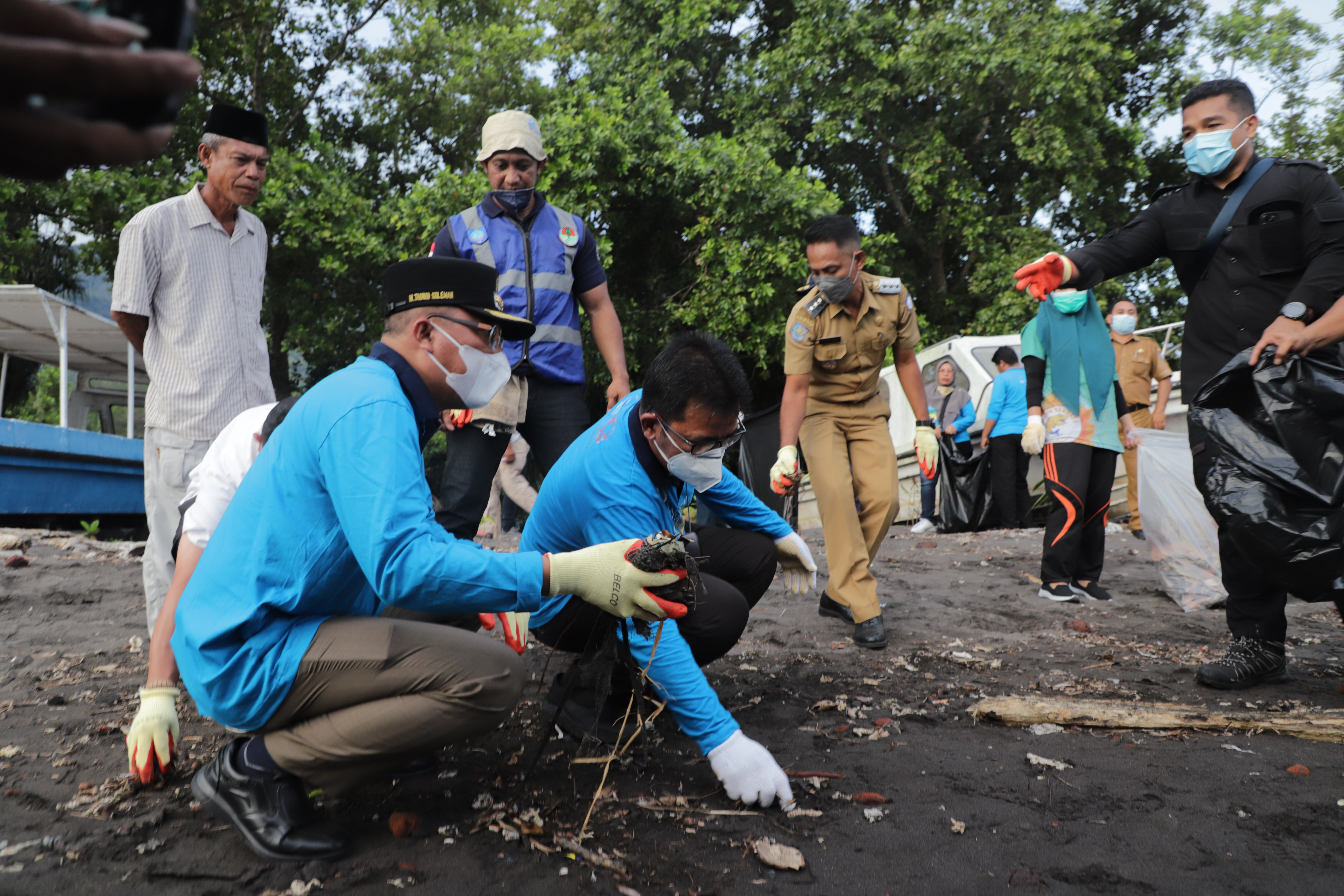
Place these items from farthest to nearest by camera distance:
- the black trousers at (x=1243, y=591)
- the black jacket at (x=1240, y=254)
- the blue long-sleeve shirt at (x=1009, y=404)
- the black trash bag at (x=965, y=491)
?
the black trash bag at (x=965, y=491)
the blue long-sleeve shirt at (x=1009, y=404)
the black trousers at (x=1243, y=591)
the black jacket at (x=1240, y=254)

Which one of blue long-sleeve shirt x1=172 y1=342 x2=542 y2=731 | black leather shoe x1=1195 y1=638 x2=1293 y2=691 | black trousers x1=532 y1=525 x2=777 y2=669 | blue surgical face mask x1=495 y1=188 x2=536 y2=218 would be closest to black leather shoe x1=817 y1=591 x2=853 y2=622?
black trousers x1=532 y1=525 x2=777 y2=669

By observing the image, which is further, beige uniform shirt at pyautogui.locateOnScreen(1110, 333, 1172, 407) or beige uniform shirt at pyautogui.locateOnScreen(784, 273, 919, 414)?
beige uniform shirt at pyautogui.locateOnScreen(1110, 333, 1172, 407)

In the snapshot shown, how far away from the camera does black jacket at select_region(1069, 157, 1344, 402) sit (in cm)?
309

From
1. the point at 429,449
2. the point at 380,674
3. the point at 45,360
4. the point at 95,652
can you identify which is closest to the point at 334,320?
the point at 45,360

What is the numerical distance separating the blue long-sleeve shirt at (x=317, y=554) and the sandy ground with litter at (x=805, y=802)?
17.7 inches

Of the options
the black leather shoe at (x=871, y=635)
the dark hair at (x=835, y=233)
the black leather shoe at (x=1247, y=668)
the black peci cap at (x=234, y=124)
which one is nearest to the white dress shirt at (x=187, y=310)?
the black peci cap at (x=234, y=124)

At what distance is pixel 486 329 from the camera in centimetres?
226

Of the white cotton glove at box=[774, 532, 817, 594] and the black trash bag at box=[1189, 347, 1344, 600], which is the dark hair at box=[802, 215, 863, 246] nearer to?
the white cotton glove at box=[774, 532, 817, 594]

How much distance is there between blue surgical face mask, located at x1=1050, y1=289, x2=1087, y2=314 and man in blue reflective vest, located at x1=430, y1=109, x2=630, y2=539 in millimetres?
2982

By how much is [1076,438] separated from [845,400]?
167 centimetres

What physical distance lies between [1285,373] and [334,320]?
13745 millimetres

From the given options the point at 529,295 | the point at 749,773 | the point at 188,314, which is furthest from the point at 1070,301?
the point at 188,314

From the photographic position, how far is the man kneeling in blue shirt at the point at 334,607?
1888mm

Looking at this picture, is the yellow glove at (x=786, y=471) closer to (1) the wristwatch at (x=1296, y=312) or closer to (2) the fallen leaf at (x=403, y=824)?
(1) the wristwatch at (x=1296, y=312)
